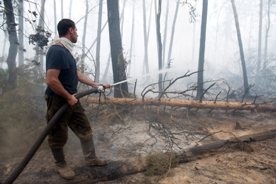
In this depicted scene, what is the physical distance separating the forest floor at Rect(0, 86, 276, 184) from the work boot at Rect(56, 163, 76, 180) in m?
0.07

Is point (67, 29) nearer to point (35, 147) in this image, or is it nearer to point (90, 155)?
point (35, 147)

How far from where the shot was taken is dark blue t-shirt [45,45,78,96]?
3906 mm

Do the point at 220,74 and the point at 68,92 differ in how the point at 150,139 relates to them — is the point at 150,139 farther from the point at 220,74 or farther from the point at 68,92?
the point at 220,74

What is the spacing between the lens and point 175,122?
757 cm

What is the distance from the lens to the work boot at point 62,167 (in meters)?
4.15

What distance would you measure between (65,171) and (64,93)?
3.74 feet

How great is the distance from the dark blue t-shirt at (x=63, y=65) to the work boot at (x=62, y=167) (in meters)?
0.85

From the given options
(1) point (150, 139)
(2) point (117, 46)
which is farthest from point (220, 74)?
(1) point (150, 139)

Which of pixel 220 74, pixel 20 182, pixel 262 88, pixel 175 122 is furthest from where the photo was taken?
pixel 220 74

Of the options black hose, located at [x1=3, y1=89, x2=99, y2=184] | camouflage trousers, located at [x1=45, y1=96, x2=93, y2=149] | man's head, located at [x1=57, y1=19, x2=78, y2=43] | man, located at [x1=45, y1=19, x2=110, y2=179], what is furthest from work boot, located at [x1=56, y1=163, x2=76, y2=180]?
man's head, located at [x1=57, y1=19, x2=78, y2=43]

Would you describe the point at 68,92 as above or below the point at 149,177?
above

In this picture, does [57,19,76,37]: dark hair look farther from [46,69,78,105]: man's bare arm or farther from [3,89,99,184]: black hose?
[3,89,99,184]: black hose

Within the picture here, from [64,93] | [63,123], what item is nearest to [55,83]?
[64,93]

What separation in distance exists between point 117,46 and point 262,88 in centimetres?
1184
